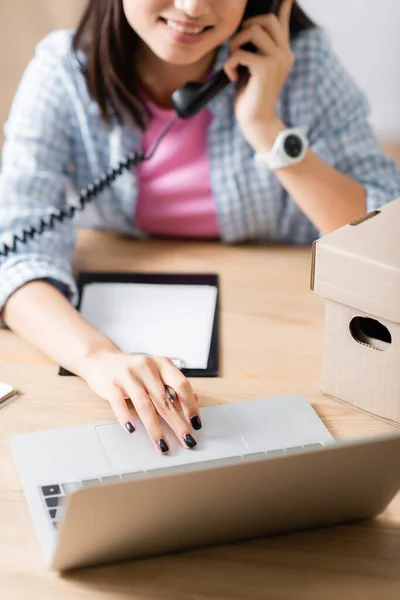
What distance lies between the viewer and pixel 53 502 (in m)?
0.80

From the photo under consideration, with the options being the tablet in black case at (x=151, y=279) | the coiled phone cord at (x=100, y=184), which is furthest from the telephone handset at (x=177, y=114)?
the tablet in black case at (x=151, y=279)

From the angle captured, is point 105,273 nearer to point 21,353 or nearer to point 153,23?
point 21,353

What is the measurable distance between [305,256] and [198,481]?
2.41 ft

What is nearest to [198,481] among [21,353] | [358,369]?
[358,369]

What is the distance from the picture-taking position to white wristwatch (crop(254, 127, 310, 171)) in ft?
4.26

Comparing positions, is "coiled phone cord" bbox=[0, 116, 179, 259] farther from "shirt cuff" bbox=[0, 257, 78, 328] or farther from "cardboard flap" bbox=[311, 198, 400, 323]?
"cardboard flap" bbox=[311, 198, 400, 323]

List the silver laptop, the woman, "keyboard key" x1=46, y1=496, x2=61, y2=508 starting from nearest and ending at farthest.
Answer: the silver laptop
"keyboard key" x1=46, y1=496, x2=61, y2=508
the woman

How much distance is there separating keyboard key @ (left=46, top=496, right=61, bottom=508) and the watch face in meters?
0.72

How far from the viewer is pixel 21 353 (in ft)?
3.57

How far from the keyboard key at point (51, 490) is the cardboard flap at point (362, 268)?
36cm

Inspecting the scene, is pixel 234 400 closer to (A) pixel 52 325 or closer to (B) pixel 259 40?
(A) pixel 52 325

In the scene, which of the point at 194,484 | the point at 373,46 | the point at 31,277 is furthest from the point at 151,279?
the point at 373,46

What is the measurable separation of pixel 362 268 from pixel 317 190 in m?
0.47

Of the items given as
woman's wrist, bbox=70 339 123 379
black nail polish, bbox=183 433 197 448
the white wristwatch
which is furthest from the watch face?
black nail polish, bbox=183 433 197 448
